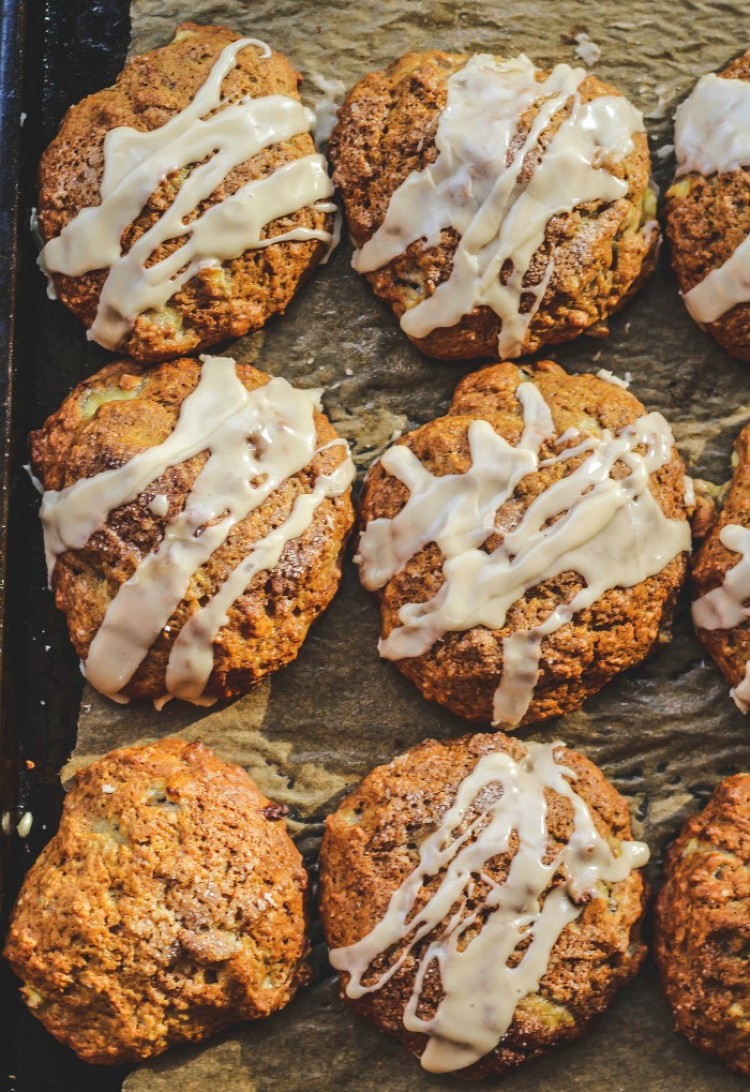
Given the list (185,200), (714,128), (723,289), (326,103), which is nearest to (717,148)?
(714,128)

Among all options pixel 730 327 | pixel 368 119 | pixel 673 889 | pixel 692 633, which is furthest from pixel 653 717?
pixel 368 119

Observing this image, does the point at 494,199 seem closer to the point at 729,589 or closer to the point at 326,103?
the point at 326,103

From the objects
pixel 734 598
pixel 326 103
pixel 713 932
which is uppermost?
pixel 326 103

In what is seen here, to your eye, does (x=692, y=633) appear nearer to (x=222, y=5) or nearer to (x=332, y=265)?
(x=332, y=265)

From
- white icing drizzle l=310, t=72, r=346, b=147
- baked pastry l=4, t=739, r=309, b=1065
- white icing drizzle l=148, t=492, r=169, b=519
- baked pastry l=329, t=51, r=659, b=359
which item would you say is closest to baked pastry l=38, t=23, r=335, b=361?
white icing drizzle l=310, t=72, r=346, b=147

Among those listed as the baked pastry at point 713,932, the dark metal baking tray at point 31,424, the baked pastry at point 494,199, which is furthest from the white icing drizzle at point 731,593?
the dark metal baking tray at point 31,424

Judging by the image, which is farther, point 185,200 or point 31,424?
point 31,424

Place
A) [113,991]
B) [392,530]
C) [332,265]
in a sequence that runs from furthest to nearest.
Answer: [332,265], [392,530], [113,991]
